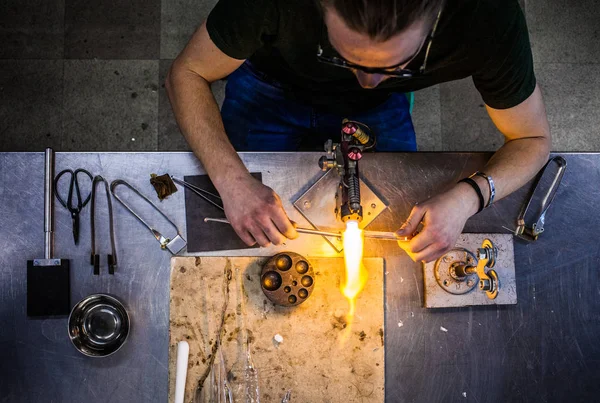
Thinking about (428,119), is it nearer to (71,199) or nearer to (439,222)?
(439,222)

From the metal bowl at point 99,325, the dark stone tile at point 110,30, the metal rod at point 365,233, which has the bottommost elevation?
the metal bowl at point 99,325

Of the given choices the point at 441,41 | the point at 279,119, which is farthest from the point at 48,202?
the point at 441,41

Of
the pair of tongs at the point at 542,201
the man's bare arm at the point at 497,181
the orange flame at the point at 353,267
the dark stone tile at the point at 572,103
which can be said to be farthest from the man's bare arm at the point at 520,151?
the dark stone tile at the point at 572,103

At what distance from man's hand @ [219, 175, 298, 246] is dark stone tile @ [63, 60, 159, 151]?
1.10 m

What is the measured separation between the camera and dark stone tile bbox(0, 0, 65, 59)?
2.28 meters

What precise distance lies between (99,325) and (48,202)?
1.32 ft

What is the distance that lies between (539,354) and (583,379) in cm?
16

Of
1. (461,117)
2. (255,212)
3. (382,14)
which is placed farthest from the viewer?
(461,117)

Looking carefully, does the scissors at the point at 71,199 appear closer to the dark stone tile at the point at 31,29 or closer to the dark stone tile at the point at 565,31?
the dark stone tile at the point at 31,29

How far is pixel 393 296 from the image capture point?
57.9 inches

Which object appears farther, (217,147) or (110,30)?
(110,30)

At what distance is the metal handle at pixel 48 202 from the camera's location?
141 cm

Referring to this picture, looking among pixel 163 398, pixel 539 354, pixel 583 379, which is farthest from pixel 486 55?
pixel 163 398

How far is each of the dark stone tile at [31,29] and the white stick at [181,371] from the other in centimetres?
168
